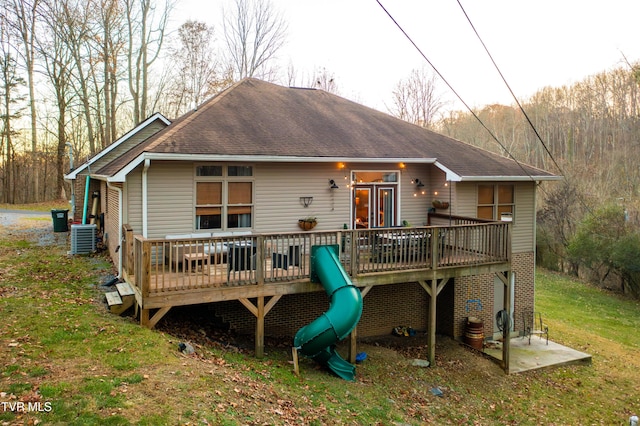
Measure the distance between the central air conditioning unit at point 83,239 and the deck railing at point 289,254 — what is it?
5.49m

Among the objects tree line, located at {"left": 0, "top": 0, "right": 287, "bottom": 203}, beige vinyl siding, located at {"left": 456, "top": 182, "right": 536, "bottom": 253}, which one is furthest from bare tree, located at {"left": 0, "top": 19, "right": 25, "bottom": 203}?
beige vinyl siding, located at {"left": 456, "top": 182, "right": 536, "bottom": 253}

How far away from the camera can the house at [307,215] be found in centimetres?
958

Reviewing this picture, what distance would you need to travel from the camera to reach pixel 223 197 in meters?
11.6

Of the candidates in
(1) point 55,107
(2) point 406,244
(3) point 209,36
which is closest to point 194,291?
(2) point 406,244

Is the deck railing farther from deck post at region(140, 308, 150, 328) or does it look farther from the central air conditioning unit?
the central air conditioning unit

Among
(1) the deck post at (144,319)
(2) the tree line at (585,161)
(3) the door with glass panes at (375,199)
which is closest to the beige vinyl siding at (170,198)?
(1) the deck post at (144,319)

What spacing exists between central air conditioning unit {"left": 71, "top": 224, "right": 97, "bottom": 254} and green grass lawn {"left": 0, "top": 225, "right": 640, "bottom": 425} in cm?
50

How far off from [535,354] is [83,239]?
14474 mm

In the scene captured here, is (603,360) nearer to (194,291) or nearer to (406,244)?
(406,244)

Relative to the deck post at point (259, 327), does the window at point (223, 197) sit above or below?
above

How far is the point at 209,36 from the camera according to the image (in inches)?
1347

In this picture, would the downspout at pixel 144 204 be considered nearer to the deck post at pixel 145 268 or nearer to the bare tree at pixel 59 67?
the deck post at pixel 145 268

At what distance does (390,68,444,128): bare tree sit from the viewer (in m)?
40.3

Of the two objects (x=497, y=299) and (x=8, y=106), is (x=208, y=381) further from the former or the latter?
(x=8, y=106)
